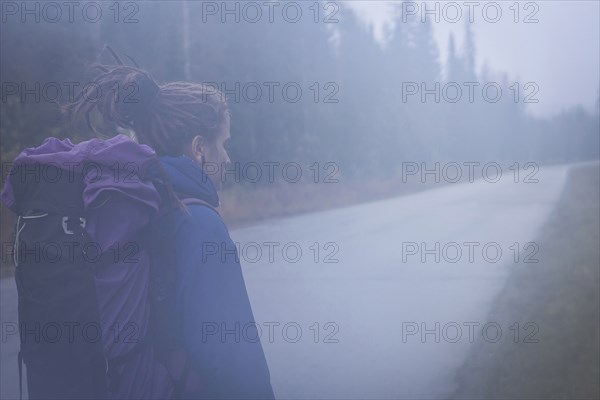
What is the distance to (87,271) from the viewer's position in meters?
1.84

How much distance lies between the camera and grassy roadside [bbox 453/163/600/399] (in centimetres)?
438

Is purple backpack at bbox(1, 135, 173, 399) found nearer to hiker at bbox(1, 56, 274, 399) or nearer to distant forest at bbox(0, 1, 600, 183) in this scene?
hiker at bbox(1, 56, 274, 399)

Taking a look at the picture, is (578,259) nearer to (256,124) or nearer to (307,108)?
(256,124)

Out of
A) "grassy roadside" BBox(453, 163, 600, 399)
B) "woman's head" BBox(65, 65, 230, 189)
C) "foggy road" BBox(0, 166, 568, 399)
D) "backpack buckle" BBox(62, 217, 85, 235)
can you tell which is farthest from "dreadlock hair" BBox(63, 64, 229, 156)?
"grassy roadside" BBox(453, 163, 600, 399)

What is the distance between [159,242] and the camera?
Answer: 1918 millimetres

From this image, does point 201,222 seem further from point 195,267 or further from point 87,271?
point 87,271

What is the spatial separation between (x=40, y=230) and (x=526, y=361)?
4.09 meters

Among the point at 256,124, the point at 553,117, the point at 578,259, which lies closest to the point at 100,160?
the point at 553,117

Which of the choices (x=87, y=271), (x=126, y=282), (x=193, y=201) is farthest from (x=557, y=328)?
(x=87, y=271)

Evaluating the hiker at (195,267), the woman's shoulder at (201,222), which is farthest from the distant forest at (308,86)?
the woman's shoulder at (201,222)

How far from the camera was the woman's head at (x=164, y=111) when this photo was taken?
2.18 m

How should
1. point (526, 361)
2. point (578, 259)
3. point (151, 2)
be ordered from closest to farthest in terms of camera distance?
1. point (526, 361)
2. point (578, 259)
3. point (151, 2)

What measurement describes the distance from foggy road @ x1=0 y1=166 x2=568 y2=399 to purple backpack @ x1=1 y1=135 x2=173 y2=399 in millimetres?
373

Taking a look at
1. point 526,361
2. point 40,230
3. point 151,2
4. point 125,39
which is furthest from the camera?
point 151,2
